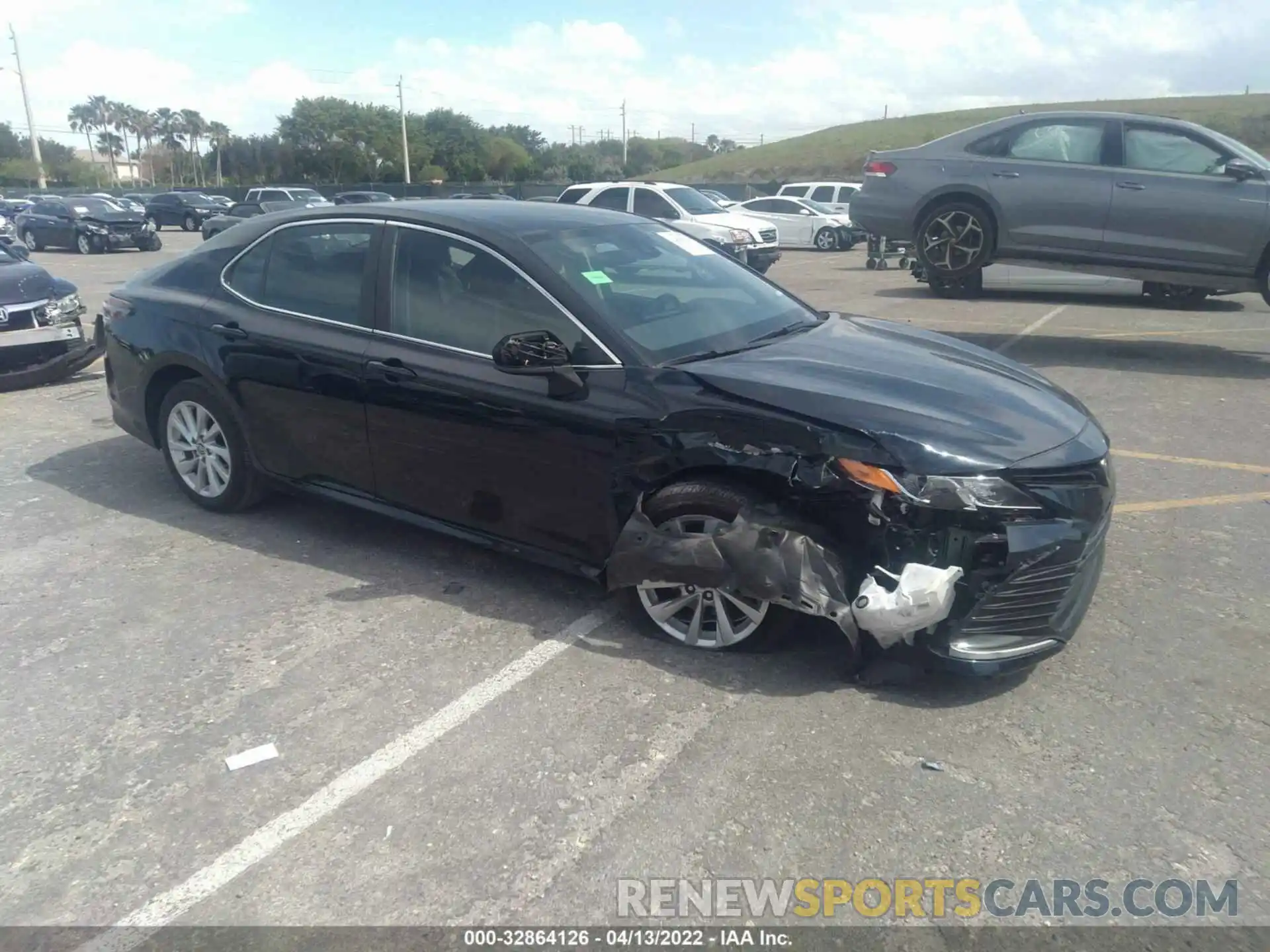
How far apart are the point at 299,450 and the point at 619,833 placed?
2.83 metres

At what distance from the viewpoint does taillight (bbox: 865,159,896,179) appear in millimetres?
10602

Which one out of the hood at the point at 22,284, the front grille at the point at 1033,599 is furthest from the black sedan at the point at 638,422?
the hood at the point at 22,284

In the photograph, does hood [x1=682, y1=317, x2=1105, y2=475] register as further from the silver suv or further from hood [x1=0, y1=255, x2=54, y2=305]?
hood [x1=0, y1=255, x2=54, y2=305]

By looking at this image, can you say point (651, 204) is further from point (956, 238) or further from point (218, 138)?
point (218, 138)

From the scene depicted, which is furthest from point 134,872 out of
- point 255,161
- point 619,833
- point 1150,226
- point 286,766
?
point 255,161

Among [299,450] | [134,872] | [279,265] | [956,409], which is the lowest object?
[134,872]

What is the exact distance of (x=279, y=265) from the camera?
16.8 feet

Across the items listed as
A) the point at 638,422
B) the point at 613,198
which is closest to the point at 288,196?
the point at 613,198

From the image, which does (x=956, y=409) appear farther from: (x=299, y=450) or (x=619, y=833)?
(x=299, y=450)

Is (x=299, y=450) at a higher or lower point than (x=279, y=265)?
lower

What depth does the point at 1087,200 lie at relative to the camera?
9461 mm

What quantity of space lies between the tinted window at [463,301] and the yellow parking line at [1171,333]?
8.28 m

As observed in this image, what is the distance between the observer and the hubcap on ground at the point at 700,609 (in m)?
3.76

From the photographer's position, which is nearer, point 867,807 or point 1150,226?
point 867,807
